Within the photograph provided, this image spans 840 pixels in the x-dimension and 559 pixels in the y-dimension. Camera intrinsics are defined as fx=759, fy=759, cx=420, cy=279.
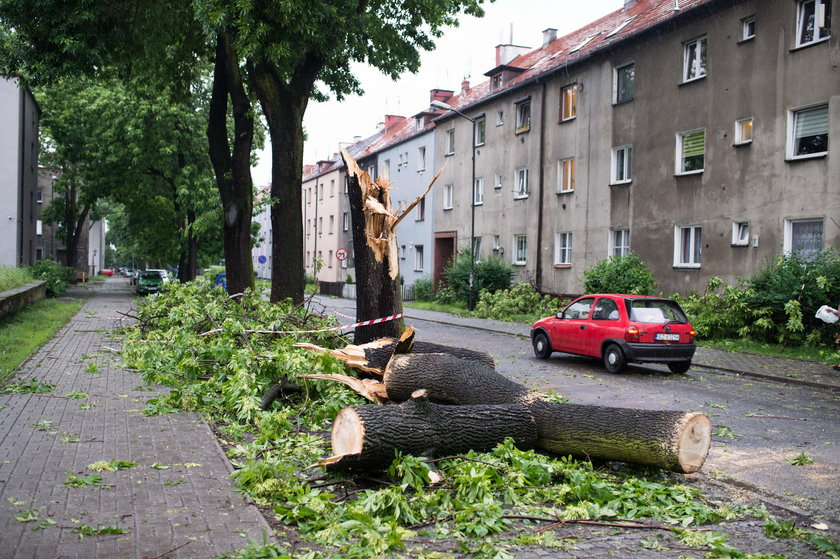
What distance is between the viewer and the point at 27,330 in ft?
→ 57.7

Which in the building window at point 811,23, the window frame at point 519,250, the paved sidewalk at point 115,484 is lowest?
the paved sidewalk at point 115,484

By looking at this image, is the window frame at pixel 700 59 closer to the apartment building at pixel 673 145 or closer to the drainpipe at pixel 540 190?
the apartment building at pixel 673 145

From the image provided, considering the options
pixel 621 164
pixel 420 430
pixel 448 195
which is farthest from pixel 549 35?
pixel 420 430

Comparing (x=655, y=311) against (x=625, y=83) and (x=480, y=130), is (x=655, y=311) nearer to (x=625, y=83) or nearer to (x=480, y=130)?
(x=625, y=83)

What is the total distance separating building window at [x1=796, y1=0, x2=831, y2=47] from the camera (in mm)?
17656

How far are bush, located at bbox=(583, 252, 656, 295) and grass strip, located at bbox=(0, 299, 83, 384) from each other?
14908 mm

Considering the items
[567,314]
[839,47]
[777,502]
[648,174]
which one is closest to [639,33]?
[648,174]

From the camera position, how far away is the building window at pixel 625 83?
24.6 metres

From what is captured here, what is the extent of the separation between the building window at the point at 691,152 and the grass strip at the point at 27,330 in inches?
684

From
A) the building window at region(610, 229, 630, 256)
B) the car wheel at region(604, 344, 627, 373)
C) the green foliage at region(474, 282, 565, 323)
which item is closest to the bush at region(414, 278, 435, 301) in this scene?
the green foliage at region(474, 282, 565, 323)

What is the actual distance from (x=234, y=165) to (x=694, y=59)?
1385 cm

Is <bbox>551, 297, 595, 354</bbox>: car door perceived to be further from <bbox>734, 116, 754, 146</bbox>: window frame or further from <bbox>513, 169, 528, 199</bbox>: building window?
<bbox>513, 169, 528, 199</bbox>: building window

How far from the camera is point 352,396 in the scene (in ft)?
27.7

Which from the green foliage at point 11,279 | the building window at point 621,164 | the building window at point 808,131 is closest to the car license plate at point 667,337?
the building window at point 808,131
